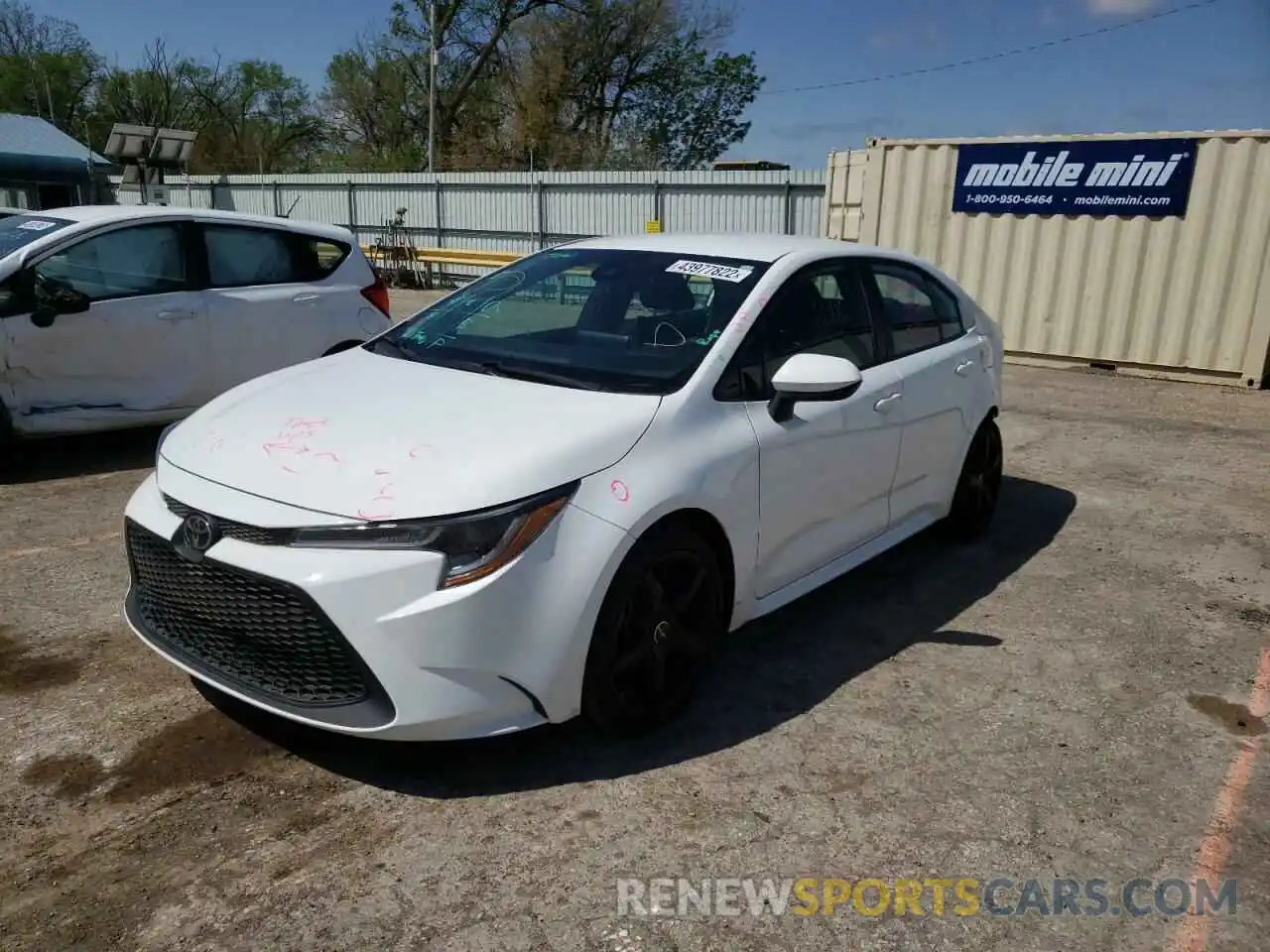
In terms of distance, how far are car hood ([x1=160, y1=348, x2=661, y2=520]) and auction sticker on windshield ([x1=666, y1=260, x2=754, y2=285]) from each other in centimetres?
81

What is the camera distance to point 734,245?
13.6 ft

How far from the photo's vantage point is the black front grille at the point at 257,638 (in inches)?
106

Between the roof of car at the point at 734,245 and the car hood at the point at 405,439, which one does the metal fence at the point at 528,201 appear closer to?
the roof of car at the point at 734,245

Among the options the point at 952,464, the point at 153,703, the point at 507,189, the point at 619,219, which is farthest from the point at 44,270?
the point at 507,189

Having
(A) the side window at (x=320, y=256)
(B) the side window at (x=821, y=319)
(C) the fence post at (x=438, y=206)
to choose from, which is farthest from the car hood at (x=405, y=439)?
(C) the fence post at (x=438, y=206)

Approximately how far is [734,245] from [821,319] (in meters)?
0.48

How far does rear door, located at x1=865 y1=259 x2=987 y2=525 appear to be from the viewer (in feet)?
14.4

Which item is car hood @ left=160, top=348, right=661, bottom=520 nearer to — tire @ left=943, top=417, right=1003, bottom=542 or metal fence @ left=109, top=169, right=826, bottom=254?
tire @ left=943, top=417, right=1003, bottom=542

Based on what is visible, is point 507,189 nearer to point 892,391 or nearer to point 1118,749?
point 892,391

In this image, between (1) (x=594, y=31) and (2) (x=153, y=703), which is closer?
(2) (x=153, y=703)

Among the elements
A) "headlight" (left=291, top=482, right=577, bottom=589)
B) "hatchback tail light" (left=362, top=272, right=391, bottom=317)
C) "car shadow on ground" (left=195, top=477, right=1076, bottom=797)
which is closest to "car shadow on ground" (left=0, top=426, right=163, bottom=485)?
"hatchback tail light" (left=362, top=272, right=391, bottom=317)

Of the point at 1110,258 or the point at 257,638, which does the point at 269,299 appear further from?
the point at 1110,258

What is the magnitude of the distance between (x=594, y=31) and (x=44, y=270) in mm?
34133

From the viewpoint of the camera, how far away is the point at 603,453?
296 centimetres
